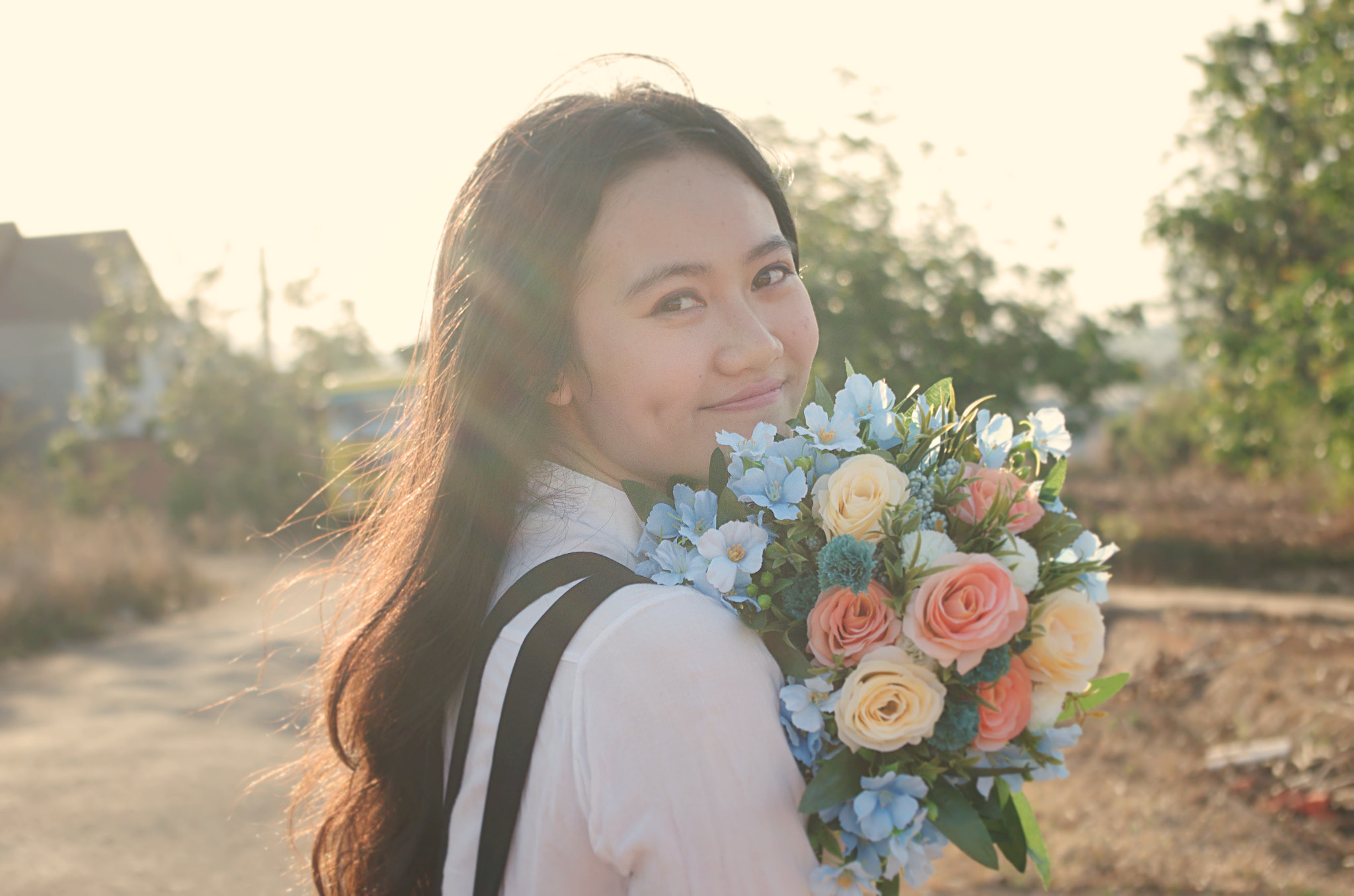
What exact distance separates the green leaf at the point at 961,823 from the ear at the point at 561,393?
0.88m

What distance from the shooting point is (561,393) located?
1.84 metres

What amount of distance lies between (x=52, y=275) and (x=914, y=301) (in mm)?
31221

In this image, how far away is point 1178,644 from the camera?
282 inches

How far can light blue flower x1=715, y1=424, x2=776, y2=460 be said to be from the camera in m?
1.56

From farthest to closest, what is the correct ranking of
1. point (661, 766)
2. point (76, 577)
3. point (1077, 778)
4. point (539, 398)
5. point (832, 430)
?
point (76, 577) → point (1077, 778) → point (539, 398) → point (832, 430) → point (661, 766)

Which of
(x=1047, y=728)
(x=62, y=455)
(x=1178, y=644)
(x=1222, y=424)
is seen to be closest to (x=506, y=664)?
(x=1047, y=728)

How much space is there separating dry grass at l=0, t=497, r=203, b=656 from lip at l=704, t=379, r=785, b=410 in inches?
389

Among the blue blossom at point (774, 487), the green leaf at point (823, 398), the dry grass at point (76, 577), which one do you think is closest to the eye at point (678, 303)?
the green leaf at point (823, 398)

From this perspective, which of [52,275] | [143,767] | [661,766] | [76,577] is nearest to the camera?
[661,766]

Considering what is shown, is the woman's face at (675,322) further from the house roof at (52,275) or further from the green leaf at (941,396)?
the house roof at (52,275)

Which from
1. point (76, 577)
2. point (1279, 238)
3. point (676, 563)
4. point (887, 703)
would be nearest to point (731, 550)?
point (676, 563)

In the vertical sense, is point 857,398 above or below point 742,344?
below

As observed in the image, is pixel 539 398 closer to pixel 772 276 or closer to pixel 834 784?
pixel 772 276

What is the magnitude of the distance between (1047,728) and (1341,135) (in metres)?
9.36
